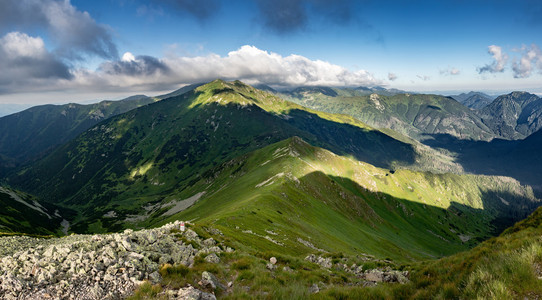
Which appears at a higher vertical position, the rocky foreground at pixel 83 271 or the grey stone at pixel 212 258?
the rocky foreground at pixel 83 271

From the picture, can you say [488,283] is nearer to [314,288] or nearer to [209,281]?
[314,288]

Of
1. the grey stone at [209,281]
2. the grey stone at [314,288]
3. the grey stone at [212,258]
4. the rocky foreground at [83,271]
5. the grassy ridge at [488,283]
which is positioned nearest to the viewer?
the grassy ridge at [488,283]

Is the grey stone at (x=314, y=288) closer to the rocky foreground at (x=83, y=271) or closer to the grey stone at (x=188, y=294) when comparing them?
the rocky foreground at (x=83, y=271)

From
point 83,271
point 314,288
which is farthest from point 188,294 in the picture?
point 314,288

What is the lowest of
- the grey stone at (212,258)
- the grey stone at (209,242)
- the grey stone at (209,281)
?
the grey stone at (209,242)

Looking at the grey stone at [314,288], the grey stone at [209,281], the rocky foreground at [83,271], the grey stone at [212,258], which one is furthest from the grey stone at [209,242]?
the grey stone at [314,288]

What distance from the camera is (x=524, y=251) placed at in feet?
36.3

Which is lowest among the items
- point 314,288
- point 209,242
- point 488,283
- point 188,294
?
point 209,242

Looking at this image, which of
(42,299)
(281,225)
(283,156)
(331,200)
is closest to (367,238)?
(331,200)

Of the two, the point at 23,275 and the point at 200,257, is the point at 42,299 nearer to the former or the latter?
the point at 23,275

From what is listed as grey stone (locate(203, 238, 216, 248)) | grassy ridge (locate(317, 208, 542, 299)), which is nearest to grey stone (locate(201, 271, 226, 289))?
grassy ridge (locate(317, 208, 542, 299))

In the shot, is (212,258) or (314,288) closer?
(314,288)

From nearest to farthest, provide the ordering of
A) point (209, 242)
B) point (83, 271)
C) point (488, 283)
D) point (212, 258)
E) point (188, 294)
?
point (488, 283) → point (188, 294) → point (83, 271) → point (212, 258) → point (209, 242)

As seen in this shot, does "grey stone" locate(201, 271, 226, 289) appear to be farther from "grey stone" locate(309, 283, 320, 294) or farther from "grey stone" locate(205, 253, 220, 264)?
"grey stone" locate(309, 283, 320, 294)
